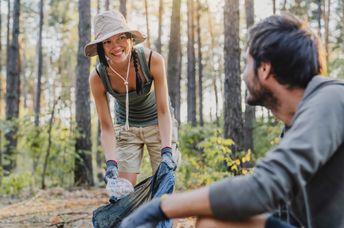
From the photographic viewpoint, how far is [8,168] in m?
15.1

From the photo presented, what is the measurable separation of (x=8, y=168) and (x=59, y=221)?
1047 centimetres

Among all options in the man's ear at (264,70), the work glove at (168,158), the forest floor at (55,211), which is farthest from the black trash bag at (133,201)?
the man's ear at (264,70)

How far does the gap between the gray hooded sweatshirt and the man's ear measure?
0.16 metres

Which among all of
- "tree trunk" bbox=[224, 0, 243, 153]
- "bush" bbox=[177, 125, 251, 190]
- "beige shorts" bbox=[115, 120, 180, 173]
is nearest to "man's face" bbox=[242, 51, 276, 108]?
"beige shorts" bbox=[115, 120, 180, 173]

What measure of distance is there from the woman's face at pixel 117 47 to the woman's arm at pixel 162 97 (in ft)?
0.83

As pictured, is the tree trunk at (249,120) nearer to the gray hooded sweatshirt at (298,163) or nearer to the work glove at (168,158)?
the work glove at (168,158)

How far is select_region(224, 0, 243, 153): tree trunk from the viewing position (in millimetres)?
8570

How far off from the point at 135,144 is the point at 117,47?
1001 millimetres

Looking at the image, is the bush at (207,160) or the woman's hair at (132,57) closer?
the woman's hair at (132,57)

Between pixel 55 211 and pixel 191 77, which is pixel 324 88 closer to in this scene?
pixel 55 211

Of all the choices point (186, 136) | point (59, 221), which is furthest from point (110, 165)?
point (186, 136)

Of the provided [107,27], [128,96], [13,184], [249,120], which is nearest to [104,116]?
[128,96]

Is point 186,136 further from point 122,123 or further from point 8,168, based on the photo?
point 122,123

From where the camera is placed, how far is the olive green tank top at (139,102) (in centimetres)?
395
